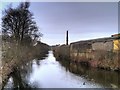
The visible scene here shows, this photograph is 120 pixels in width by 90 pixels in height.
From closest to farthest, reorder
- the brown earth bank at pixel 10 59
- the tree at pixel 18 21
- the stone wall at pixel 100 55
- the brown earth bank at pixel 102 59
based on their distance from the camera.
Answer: the brown earth bank at pixel 10 59 → the brown earth bank at pixel 102 59 → the stone wall at pixel 100 55 → the tree at pixel 18 21

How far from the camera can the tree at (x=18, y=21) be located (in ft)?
86.3

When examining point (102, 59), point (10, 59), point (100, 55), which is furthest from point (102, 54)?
point (10, 59)

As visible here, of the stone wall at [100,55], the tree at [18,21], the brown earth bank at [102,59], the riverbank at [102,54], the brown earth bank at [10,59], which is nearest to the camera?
the brown earth bank at [10,59]

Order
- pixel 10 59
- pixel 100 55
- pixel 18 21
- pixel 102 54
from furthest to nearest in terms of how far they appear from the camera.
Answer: pixel 18 21 → pixel 100 55 → pixel 102 54 → pixel 10 59

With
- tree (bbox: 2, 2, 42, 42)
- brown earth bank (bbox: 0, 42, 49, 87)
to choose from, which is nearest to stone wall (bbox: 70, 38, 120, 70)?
brown earth bank (bbox: 0, 42, 49, 87)

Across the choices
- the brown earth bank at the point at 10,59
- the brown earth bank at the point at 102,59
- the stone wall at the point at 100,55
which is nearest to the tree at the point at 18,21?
the brown earth bank at the point at 10,59

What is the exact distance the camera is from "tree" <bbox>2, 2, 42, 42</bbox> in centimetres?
2631

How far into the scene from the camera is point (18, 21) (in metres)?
27.3

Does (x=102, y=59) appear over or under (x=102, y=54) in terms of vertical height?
under

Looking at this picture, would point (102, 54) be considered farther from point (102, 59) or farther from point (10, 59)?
point (10, 59)

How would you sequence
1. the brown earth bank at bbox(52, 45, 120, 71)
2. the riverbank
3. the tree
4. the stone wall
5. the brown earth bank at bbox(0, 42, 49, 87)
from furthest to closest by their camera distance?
the tree, the stone wall, the riverbank, the brown earth bank at bbox(52, 45, 120, 71), the brown earth bank at bbox(0, 42, 49, 87)

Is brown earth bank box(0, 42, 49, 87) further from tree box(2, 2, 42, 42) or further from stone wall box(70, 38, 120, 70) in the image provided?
stone wall box(70, 38, 120, 70)

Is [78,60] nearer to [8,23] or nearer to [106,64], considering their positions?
[106,64]

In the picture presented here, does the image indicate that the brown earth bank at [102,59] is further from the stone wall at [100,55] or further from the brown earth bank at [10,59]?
the brown earth bank at [10,59]
